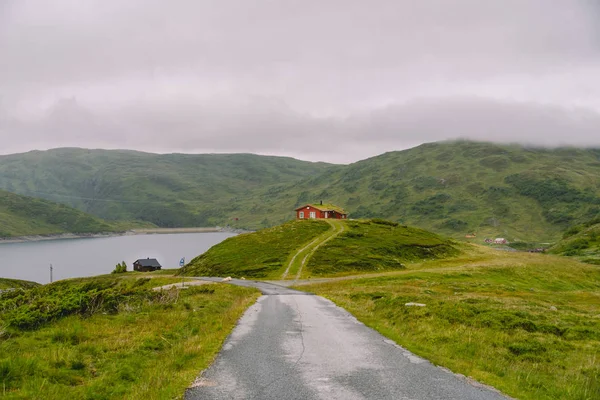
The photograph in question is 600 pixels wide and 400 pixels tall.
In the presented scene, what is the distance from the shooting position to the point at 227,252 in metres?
106

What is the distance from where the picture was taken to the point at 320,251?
92750mm

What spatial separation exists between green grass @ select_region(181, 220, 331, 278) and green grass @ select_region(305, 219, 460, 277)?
779cm

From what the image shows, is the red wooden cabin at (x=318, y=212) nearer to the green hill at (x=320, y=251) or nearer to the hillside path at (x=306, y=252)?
the green hill at (x=320, y=251)

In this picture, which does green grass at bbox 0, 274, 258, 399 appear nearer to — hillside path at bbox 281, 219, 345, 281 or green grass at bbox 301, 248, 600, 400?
green grass at bbox 301, 248, 600, 400

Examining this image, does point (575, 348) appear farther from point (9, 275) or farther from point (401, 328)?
point (9, 275)

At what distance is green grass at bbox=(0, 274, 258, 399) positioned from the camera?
11469 mm

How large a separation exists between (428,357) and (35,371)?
13387mm

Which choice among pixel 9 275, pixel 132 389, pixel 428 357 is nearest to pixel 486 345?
pixel 428 357

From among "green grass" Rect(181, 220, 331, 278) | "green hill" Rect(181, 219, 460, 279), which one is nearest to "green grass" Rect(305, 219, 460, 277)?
"green hill" Rect(181, 219, 460, 279)

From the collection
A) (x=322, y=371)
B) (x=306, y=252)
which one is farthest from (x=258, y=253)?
(x=322, y=371)

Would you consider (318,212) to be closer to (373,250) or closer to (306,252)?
(373,250)

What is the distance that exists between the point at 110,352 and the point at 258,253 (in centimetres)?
8495

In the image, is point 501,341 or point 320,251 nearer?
point 501,341

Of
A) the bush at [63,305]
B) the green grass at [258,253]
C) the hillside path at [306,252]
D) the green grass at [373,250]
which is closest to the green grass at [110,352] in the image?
the bush at [63,305]
